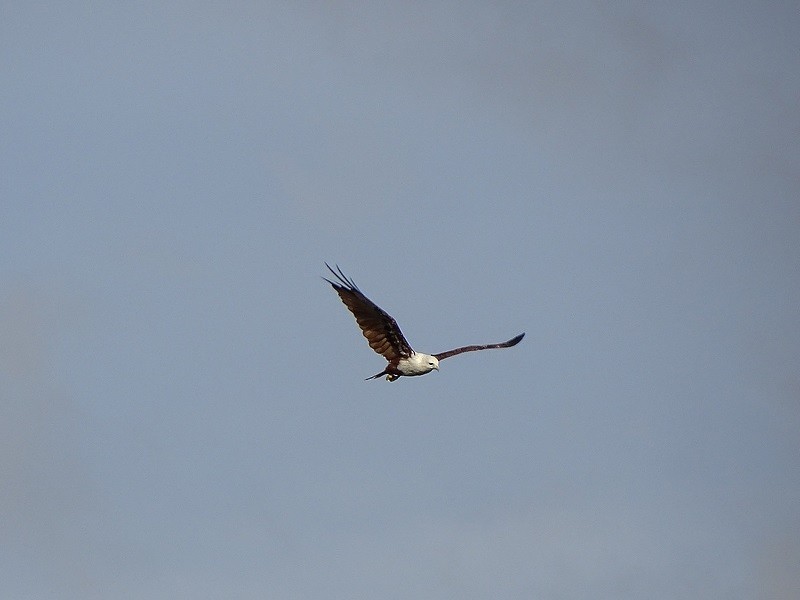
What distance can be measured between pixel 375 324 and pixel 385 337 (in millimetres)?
528

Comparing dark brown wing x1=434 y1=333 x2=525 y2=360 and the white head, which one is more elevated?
dark brown wing x1=434 y1=333 x2=525 y2=360

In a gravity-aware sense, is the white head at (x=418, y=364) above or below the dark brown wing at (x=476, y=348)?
below

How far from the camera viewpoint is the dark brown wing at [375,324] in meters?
44.5

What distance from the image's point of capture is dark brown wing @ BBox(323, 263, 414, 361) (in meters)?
44.5

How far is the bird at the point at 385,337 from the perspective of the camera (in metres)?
44.6

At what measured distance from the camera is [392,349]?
45875mm

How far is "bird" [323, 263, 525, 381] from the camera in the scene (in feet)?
146

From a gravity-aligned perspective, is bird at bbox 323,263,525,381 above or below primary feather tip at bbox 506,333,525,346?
below

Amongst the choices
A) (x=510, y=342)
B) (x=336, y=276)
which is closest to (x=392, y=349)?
(x=336, y=276)

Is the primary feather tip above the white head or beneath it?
above

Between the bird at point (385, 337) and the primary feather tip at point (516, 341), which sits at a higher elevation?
the primary feather tip at point (516, 341)

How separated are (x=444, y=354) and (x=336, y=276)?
6355mm

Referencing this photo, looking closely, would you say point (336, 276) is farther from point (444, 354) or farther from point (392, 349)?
point (444, 354)

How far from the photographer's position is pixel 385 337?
45594 millimetres
